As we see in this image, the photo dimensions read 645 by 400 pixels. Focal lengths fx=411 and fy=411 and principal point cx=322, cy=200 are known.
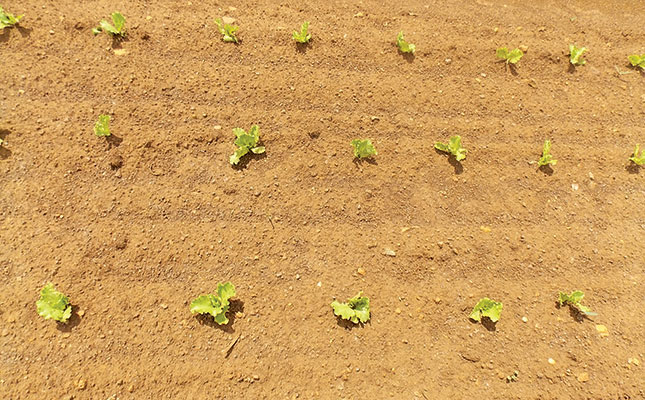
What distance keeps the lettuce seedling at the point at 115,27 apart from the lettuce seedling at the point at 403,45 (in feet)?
7.77

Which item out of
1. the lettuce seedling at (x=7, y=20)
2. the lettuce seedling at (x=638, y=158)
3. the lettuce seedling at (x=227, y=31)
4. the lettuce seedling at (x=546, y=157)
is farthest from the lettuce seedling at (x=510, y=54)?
the lettuce seedling at (x=7, y=20)

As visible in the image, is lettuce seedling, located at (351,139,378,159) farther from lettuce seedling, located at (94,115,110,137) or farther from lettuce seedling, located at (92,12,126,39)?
lettuce seedling, located at (92,12,126,39)

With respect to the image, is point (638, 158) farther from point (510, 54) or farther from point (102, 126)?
point (102, 126)

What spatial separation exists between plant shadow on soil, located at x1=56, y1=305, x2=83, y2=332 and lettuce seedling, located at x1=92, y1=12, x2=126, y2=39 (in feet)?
7.40

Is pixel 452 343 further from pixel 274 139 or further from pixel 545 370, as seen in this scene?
pixel 274 139

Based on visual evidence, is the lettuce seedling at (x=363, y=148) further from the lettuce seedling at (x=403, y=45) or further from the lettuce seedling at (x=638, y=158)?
the lettuce seedling at (x=638, y=158)

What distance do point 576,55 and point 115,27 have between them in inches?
164

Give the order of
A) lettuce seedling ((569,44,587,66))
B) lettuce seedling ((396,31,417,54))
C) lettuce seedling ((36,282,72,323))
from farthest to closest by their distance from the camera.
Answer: lettuce seedling ((569,44,587,66)), lettuce seedling ((396,31,417,54)), lettuce seedling ((36,282,72,323))

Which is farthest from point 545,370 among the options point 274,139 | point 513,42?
point 513,42

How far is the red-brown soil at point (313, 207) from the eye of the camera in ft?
8.73

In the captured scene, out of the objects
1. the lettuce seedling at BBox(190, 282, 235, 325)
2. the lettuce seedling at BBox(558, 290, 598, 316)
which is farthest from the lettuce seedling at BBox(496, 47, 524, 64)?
the lettuce seedling at BBox(190, 282, 235, 325)

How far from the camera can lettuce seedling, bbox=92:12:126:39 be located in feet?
11.1

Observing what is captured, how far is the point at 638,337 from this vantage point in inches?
113

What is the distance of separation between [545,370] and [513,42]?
2.93 m
